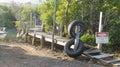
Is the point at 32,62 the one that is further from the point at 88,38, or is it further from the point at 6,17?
the point at 6,17

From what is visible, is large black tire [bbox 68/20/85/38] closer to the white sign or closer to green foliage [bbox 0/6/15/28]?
the white sign

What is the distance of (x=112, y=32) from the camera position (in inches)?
496

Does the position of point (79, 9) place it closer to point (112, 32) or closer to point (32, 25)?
point (112, 32)

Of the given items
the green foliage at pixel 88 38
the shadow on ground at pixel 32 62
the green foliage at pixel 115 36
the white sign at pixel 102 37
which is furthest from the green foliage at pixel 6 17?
the white sign at pixel 102 37

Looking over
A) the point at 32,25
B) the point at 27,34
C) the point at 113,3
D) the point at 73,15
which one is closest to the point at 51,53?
the point at 73,15

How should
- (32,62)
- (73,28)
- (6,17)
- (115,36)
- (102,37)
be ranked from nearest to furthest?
(32,62)
(102,37)
(73,28)
(115,36)
(6,17)

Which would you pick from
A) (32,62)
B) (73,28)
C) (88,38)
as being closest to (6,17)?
(88,38)

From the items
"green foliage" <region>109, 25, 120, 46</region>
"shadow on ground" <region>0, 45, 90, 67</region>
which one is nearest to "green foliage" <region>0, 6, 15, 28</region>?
"green foliage" <region>109, 25, 120, 46</region>

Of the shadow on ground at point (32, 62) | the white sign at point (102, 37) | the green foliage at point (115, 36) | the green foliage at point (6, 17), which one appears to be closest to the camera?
the shadow on ground at point (32, 62)

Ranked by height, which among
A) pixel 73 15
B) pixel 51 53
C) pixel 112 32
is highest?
pixel 73 15

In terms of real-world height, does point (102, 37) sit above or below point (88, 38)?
above

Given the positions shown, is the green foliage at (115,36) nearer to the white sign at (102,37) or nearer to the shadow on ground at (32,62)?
the white sign at (102,37)

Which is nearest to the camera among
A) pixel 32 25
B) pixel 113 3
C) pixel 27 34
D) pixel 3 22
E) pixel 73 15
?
pixel 113 3

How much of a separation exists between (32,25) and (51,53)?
13.0 meters
